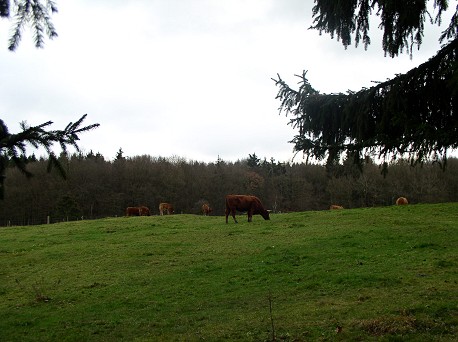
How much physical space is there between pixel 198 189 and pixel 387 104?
81705 millimetres

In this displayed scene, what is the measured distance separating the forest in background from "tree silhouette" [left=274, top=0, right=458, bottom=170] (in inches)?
2020

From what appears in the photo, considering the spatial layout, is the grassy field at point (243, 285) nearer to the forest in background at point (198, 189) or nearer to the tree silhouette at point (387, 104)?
the tree silhouette at point (387, 104)

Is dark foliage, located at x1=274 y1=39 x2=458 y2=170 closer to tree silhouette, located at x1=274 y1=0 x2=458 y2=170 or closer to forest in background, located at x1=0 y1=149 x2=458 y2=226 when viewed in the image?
tree silhouette, located at x1=274 y1=0 x2=458 y2=170

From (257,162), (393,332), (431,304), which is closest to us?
(393,332)

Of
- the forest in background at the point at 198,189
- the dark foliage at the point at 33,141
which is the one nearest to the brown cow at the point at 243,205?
the dark foliage at the point at 33,141

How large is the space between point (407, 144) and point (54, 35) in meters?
4.91

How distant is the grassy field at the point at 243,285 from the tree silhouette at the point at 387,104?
2953 mm

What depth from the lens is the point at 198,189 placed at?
87.9 metres

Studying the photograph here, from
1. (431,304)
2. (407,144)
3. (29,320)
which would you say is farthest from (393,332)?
(29,320)

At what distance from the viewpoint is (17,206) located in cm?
6494

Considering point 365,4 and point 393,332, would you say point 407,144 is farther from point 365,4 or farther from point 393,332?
point 393,332

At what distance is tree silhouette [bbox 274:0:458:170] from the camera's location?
6.19 m

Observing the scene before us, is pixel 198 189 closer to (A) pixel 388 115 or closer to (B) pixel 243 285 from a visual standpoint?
(B) pixel 243 285

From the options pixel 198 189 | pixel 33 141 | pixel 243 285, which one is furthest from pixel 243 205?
pixel 198 189
